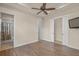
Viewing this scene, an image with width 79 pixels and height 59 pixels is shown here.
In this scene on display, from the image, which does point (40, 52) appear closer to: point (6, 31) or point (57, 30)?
point (6, 31)

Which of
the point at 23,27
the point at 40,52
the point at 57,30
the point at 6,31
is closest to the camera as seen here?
the point at 40,52

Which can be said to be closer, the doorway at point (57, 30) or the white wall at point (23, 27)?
the white wall at point (23, 27)

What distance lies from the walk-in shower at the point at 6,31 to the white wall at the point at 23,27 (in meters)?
0.21

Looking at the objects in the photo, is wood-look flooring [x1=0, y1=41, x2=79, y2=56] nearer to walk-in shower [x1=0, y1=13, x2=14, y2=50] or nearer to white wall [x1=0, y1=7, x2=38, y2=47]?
walk-in shower [x1=0, y1=13, x2=14, y2=50]

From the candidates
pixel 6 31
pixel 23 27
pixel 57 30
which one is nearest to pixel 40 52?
pixel 6 31

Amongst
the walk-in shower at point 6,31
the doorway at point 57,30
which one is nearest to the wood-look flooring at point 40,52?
the walk-in shower at point 6,31

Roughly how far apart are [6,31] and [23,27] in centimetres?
111

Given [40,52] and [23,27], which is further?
[23,27]

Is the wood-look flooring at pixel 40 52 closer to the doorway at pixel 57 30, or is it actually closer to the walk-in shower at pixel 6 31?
the walk-in shower at pixel 6 31

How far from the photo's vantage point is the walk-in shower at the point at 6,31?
3.76m

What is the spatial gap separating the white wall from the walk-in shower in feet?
0.69

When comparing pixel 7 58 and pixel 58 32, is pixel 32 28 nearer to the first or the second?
pixel 58 32

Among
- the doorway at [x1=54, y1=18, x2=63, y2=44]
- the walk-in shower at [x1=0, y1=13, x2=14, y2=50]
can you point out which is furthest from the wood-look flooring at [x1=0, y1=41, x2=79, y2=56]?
the doorway at [x1=54, y1=18, x2=63, y2=44]

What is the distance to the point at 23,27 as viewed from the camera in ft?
16.2
